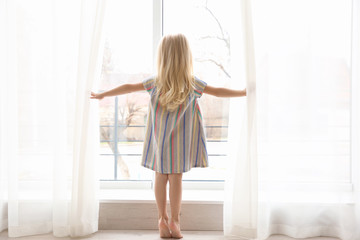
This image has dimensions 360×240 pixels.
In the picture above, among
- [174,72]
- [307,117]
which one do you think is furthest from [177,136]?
[307,117]

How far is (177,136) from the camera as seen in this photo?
186 centimetres

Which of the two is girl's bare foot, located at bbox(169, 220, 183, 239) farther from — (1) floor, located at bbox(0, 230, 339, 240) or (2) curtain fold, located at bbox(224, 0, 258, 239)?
(2) curtain fold, located at bbox(224, 0, 258, 239)

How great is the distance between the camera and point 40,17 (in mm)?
1907

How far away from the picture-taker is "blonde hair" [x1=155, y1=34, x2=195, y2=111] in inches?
71.6

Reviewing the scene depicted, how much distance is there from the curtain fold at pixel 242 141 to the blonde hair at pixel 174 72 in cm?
25

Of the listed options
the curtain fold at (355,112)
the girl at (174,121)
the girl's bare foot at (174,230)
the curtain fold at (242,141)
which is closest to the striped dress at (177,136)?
the girl at (174,121)

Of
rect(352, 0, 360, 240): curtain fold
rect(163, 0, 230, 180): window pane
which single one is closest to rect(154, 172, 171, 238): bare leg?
rect(163, 0, 230, 180): window pane

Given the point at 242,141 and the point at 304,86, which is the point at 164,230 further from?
the point at 304,86

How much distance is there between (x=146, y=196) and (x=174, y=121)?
537 mm

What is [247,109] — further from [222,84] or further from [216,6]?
[216,6]

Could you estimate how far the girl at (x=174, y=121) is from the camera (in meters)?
1.83

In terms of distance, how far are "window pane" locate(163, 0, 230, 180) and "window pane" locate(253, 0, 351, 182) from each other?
381 mm

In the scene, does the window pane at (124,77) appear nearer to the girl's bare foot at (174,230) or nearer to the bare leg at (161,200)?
the bare leg at (161,200)

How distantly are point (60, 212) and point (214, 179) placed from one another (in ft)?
3.19
